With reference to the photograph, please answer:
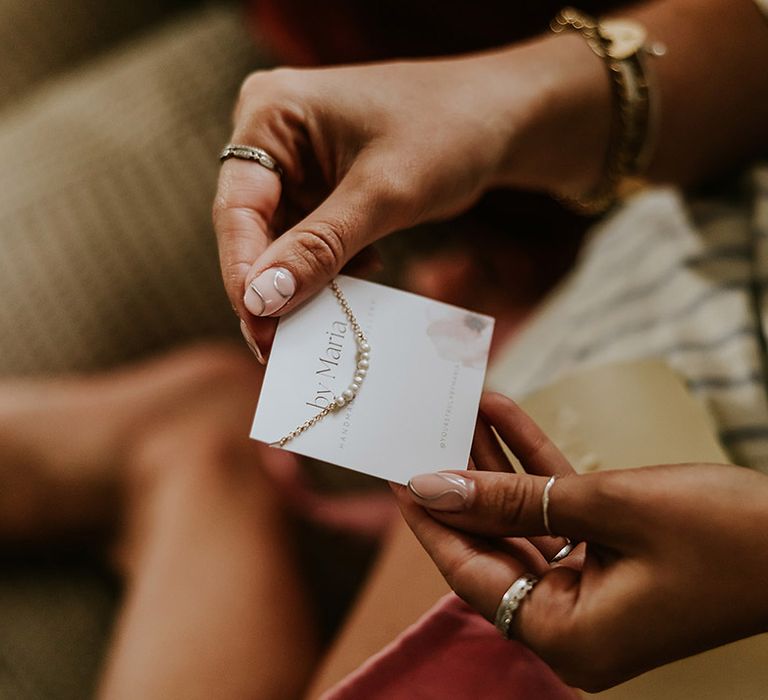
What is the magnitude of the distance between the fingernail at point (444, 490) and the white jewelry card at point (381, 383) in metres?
0.02

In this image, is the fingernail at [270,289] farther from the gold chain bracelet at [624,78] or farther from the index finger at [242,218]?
the gold chain bracelet at [624,78]

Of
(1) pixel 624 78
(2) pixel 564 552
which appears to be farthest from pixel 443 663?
(1) pixel 624 78

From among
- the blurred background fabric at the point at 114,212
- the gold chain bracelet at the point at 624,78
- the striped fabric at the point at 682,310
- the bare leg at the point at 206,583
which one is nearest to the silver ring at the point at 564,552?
the striped fabric at the point at 682,310

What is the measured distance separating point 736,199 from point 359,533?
560 millimetres

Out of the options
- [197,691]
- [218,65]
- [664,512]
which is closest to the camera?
[664,512]

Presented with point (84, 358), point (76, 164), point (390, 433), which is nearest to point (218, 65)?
point (76, 164)

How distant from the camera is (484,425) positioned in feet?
1.54

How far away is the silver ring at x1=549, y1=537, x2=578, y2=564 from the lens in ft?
1.47

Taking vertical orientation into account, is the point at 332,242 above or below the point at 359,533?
above

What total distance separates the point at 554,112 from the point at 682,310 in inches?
8.1

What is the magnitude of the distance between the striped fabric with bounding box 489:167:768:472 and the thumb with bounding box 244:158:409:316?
0.78 ft

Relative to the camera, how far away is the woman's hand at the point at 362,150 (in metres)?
0.44

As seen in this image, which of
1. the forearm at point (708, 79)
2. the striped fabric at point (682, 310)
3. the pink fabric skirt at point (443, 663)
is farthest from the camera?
the forearm at point (708, 79)

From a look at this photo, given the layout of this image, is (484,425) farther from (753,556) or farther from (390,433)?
(753,556)
